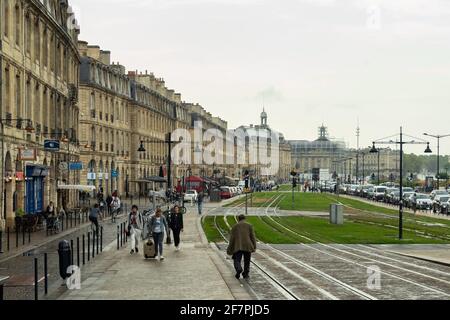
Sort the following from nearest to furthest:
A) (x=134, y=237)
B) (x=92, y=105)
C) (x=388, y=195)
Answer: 1. (x=134, y=237)
2. (x=92, y=105)
3. (x=388, y=195)

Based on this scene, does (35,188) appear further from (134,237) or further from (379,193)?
(379,193)

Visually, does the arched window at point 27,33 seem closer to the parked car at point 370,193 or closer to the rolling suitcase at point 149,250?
the rolling suitcase at point 149,250

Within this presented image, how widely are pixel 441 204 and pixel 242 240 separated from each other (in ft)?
180

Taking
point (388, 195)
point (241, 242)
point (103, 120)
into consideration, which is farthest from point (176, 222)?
point (388, 195)

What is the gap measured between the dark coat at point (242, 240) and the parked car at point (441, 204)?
2036 inches

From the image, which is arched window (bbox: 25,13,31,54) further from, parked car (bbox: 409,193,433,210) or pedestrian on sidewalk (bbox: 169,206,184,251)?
parked car (bbox: 409,193,433,210)

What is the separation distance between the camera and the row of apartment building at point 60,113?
1582 inches

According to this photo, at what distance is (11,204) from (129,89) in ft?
204

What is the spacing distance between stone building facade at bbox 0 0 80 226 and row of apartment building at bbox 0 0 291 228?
5 cm

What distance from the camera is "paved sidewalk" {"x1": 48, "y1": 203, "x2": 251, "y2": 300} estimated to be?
702 inches

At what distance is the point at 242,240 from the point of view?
2097cm

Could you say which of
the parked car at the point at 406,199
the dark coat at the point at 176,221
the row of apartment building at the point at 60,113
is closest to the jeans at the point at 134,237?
the dark coat at the point at 176,221
